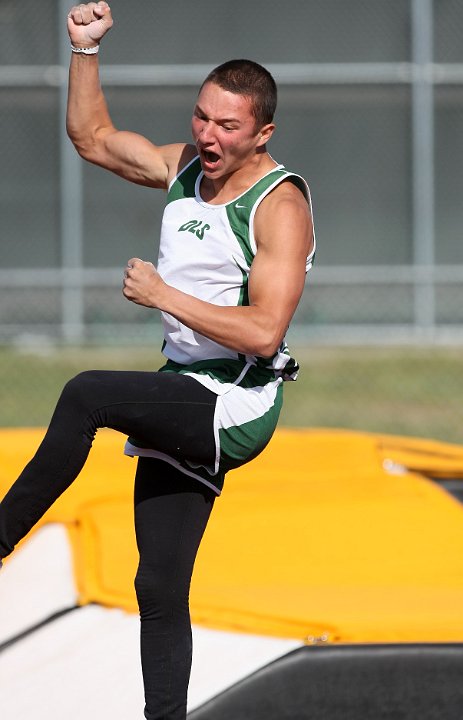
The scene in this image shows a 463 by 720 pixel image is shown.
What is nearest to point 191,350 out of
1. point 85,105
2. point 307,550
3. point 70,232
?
point 85,105

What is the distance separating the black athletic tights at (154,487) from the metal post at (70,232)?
6973 millimetres

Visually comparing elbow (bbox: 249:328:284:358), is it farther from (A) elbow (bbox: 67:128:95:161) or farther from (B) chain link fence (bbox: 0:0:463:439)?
(B) chain link fence (bbox: 0:0:463:439)

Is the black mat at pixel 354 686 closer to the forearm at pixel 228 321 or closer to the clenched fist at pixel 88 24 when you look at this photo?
the forearm at pixel 228 321

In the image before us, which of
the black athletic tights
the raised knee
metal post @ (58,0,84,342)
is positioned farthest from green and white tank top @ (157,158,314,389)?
metal post @ (58,0,84,342)

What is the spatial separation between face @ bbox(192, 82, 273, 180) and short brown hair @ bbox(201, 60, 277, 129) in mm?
12

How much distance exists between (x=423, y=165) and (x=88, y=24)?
23.8 ft

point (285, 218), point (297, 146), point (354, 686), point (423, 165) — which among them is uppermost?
point (297, 146)

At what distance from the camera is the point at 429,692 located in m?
3.32

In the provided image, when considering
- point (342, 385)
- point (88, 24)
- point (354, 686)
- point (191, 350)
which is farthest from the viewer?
point (342, 385)

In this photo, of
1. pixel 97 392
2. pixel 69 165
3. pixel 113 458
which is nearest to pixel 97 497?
pixel 113 458

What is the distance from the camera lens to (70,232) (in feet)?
32.2

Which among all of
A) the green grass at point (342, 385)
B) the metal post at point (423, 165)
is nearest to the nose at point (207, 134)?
the green grass at point (342, 385)

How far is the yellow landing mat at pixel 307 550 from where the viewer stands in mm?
3395

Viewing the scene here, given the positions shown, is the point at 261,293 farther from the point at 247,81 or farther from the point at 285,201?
the point at 247,81
